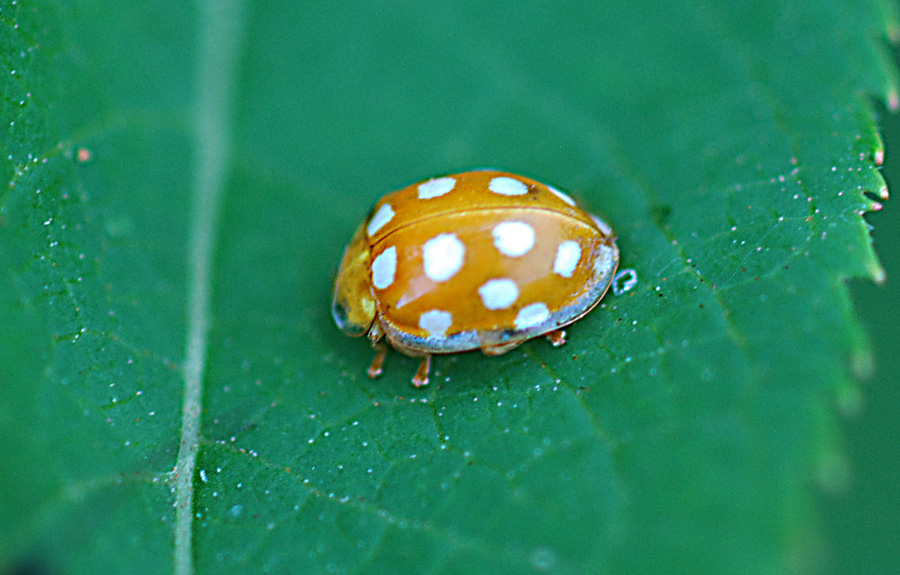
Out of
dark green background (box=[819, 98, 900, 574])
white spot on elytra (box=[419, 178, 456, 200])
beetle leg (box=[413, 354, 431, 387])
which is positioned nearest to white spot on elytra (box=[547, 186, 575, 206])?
white spot on elytra (box=[419, 178, 456, 200])

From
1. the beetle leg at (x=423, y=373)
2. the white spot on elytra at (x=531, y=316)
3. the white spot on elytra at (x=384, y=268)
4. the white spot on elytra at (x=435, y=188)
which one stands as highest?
the white spot on elytra at (x=435, y=188)

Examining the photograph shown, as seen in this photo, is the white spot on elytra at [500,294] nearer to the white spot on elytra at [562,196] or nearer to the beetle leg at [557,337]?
the beetle leg at [557,337]

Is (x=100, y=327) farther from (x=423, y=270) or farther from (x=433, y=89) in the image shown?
(x=433, y=89)

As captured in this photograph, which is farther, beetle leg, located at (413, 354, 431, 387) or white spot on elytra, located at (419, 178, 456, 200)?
white spot on elytra, located at (419, 178, 456, 200)

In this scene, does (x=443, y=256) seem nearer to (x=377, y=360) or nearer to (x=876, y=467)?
(x=377, y=360)

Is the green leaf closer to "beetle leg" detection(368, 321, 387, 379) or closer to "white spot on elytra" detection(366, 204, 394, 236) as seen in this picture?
"beetle leg" detection(368, 321, 387, 379)

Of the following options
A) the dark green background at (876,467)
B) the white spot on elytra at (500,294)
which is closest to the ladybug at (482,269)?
the white spot on elytra at (500,294)

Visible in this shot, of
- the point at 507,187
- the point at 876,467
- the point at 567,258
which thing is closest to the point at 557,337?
the point at 567,258

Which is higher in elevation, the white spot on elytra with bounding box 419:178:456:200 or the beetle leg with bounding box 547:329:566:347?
the white spot on elytra with bounding box 419:178:456:200
